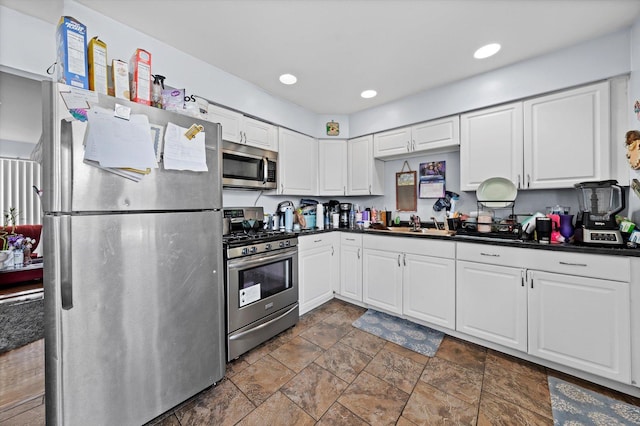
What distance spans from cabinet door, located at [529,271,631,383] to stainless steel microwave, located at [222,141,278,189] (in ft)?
8.15

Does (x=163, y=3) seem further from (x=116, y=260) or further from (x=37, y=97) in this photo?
(x=37, y=97)

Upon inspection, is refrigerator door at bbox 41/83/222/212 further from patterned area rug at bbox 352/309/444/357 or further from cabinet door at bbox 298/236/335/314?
patterned area rug at bbox 352/309/444/357

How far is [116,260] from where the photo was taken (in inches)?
45.8

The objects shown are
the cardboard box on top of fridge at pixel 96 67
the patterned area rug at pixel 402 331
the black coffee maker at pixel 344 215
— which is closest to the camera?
the cardboard box on top of fridge at pixel 96 67

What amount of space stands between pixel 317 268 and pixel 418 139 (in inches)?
74.6

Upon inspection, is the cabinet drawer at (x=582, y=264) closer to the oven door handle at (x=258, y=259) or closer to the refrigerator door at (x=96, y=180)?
the oven door handle at (x=258, y=259)

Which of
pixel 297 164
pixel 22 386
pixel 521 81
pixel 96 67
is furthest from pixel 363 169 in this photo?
pixel 22 386

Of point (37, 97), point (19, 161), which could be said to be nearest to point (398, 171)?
point (37, 97)

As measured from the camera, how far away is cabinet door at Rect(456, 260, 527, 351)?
1.80 metres

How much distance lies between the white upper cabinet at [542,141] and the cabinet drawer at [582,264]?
2.13ft

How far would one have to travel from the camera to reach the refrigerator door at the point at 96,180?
1.01 m

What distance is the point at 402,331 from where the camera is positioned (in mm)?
2271

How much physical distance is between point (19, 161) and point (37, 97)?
2.60 metres

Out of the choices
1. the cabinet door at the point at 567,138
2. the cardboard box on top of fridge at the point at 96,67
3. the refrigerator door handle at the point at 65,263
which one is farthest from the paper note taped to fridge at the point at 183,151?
the cabinet door at the point at 567,138
